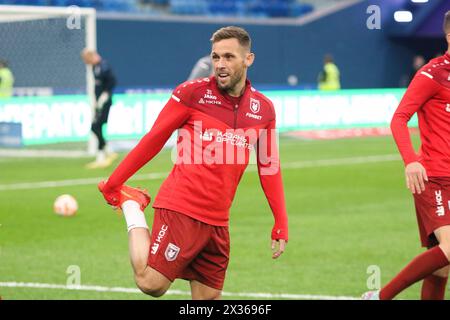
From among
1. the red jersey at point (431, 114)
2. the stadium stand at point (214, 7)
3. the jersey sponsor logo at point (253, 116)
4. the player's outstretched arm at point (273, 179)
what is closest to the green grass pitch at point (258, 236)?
the red jersey at point (431, 114)

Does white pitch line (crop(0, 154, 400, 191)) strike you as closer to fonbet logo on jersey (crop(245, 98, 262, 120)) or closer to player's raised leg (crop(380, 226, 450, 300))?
player's raised leg (crop(380, 226, 450, 300))

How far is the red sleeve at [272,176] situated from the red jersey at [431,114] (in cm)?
101

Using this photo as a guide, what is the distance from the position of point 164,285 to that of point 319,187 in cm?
1087

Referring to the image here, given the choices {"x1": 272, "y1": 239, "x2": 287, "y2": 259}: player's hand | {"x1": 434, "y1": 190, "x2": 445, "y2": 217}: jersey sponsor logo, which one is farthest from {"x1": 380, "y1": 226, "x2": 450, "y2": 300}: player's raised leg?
{"x1": 272, "y1": 239, "x2": 287, "y2": 259}: player's hand

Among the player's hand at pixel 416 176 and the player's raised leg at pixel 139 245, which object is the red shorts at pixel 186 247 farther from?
the player's hand at pixel 416 176

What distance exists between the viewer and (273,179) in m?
6.80

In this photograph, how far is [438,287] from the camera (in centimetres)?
759

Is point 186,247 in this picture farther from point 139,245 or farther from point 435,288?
point 435,288

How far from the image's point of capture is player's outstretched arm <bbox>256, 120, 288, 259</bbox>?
6785 millimetres

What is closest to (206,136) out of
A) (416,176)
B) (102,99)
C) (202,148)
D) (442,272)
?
(202,148)

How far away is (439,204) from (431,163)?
0.31 meters

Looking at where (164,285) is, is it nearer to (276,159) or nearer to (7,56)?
(276,159)

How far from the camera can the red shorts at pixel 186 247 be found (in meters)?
6.40

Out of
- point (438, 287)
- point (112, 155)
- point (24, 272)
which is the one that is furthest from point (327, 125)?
point (438, 287)
